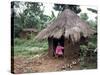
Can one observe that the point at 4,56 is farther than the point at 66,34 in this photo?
No

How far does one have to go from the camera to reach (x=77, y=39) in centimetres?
231

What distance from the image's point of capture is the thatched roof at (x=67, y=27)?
2.21 m

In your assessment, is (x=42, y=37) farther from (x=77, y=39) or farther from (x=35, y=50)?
(x=77, y=39)

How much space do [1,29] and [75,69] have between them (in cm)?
94

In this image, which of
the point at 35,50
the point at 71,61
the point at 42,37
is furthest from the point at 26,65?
the point at 71,61

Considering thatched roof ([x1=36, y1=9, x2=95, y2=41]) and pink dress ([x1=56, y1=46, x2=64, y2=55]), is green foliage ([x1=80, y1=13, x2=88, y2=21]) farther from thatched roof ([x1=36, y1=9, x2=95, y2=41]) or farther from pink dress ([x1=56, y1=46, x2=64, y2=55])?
pink dress ([x1=56, y1=46, x2=64, y2=55])

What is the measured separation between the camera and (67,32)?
2264mm

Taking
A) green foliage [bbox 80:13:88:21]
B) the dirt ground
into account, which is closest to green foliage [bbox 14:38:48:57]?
the dirt ground

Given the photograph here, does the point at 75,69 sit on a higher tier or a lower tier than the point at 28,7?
lower

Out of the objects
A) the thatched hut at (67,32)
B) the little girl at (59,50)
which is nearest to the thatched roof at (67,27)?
the thatched hut at (67,32)

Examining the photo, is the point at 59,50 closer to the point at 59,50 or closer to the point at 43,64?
the point at 59,50

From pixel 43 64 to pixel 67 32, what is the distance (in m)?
0.45

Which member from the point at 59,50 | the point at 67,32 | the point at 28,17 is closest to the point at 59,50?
the point at 59,50

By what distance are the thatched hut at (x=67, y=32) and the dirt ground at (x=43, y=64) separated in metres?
0.08
